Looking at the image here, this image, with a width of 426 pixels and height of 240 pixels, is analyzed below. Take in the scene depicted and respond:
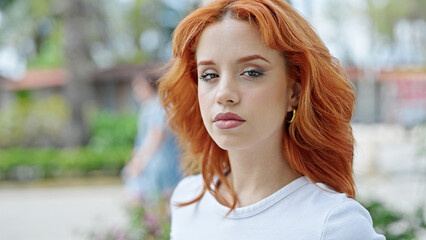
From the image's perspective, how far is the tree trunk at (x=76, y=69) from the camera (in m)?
12.1

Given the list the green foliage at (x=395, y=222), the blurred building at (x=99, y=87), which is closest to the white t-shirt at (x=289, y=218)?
the green foliage at (x=395, y=222)

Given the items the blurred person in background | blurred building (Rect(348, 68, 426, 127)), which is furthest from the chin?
blurred building (Rect(348, 68, 426, 127))

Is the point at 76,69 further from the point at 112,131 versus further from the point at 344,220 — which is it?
the point at 344,220

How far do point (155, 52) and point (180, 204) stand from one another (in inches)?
1095

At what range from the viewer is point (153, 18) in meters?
26.0

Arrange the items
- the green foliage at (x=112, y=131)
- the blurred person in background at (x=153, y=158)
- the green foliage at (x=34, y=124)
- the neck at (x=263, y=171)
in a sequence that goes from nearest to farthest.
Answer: the neck at (x=263, y=171) → the blurred person in background at (x=153, y=158) → the green foliage at (x=112, y=131) → the green foliage at (x=34, y=124)

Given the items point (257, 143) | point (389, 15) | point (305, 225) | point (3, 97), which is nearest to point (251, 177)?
point (257, 143)

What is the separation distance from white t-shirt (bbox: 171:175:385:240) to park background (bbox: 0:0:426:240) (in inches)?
18.9

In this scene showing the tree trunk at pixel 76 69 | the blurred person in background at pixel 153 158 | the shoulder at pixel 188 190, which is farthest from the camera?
the tree trunk at pixel 76 69

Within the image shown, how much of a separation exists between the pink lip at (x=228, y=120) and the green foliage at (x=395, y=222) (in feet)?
4.15

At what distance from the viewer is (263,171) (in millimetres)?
1362

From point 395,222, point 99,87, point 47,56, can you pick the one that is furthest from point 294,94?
point 47,56

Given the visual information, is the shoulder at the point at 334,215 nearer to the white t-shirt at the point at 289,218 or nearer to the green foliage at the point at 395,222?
the white t-shirt at the point at 289,218

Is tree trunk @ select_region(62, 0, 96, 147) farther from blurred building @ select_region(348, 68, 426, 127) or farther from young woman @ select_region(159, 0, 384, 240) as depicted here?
young woman @ select_region(159, 0, 384, 240)
